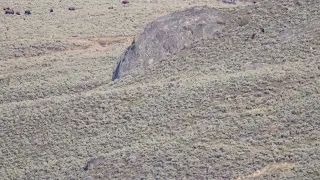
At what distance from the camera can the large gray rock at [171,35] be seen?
3269 centimetres

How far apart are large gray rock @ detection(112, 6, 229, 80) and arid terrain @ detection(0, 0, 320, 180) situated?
0.74 metres

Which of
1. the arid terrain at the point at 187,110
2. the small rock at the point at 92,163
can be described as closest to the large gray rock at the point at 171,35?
the arid terrain at the point at 187,110

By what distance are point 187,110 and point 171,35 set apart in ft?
24.0

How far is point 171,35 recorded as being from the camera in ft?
Answer: 109

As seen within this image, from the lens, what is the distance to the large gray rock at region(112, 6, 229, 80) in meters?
32.7

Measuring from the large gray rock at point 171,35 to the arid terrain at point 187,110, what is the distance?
2.43ft

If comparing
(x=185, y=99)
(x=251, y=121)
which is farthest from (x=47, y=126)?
(x=251, y=121)

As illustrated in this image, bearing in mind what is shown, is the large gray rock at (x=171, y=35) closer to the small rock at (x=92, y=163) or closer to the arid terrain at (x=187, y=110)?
the arid terrain at (x=187, y=110)

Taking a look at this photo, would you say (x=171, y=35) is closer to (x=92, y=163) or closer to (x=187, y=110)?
(x=187, y=110)

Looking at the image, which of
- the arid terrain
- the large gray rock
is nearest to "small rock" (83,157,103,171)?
the arid terrain

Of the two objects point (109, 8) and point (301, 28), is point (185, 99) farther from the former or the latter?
point (109, 8)

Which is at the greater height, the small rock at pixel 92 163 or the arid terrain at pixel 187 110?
the arid terrain at pixel 187 110

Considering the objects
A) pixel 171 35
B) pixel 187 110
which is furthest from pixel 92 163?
pixel 171 35

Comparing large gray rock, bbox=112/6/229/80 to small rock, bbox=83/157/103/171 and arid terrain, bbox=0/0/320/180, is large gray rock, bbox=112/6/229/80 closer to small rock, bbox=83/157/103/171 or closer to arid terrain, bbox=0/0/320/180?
arid terrain, bbox=0/0/320/180
